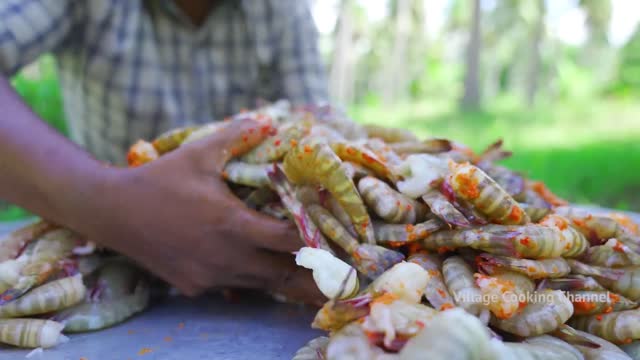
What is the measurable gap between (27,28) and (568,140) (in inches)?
425

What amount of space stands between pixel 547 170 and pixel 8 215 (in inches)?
267

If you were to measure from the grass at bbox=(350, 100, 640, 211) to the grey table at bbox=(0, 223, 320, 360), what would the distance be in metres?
3.08

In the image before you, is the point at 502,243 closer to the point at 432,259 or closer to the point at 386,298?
the point at 432,259

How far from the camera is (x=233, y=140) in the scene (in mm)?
1263

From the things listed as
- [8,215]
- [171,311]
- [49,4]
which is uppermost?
[49,4]

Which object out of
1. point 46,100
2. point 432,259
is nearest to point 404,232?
point 432,259

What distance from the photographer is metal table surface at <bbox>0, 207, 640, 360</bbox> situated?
105 cm

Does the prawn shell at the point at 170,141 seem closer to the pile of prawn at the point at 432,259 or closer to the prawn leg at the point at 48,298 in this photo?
the pile of prawn at the point at 432,259

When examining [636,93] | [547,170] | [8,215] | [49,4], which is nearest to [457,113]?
[636,93]

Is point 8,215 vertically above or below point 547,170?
above

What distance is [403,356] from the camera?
0.73 meters

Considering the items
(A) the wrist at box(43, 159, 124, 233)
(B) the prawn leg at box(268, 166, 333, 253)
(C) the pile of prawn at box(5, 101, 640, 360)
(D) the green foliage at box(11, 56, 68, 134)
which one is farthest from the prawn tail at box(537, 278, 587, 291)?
(D) the green foliage at box(11, 56, 68, 134)

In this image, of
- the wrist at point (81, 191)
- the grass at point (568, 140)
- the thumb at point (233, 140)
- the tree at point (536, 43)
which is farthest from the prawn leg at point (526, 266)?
the tree at point (536, 43)

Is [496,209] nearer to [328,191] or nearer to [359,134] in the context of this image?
[328,191]
